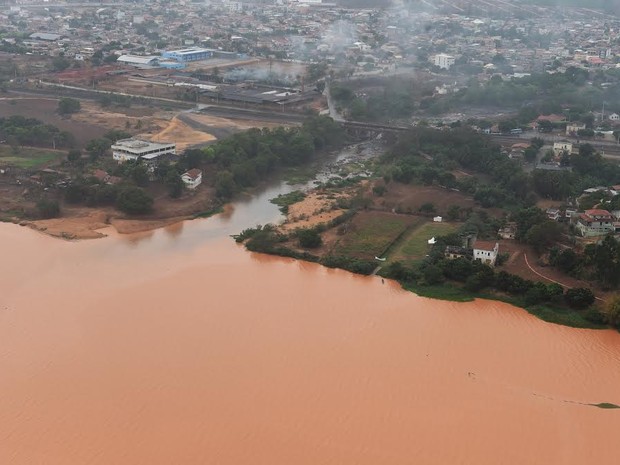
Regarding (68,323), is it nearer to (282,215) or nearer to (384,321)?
(384,321)

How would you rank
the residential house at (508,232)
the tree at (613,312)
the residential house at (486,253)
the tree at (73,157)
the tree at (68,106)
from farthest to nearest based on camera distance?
1. the tree at (68,106)
2. the tree at (73,157)
3. the residential house at (508,232)
4. the residential house at (486,253)
5. the tree at (613,312)

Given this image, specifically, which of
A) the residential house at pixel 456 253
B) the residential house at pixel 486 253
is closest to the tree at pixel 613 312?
the residential house at pixel 486 253

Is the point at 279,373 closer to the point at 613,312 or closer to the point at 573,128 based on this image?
the point at 613,312

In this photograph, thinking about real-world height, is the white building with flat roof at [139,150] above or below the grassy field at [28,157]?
above

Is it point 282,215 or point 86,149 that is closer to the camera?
point 282,215

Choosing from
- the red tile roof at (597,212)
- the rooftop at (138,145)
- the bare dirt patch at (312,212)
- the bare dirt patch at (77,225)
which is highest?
the red tile roof at (597,212)

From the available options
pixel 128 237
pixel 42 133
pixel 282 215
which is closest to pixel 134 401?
pixel 128 237

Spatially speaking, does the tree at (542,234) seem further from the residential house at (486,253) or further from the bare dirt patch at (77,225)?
the bare dirt patch at (77,225)
